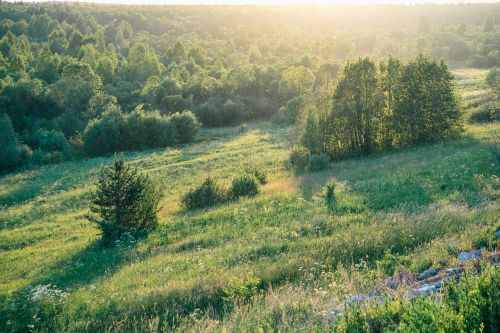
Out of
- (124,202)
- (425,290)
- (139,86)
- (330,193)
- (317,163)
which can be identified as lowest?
(317,163)

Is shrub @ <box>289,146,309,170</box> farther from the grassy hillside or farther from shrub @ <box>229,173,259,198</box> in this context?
shrub @ <box>229,173,259,198</box>

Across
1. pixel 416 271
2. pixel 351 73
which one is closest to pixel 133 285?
pixel 416 271

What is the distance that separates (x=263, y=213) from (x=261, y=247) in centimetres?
605

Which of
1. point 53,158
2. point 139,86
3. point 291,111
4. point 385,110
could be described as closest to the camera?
point 385,110

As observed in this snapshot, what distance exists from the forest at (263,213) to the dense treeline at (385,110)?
0.13 metres

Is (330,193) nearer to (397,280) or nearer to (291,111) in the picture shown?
(397,280)

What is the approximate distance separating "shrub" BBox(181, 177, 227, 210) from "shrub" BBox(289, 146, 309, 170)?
32.1 ft

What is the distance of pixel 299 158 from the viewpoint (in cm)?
3612

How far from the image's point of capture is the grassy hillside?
11086 millimetres

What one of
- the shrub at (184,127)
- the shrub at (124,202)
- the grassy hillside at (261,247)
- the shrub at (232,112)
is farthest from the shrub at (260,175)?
the shrub at (232,112)

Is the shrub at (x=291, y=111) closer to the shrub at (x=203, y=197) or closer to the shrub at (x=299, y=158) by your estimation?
the shrub at (x=299, y=158)

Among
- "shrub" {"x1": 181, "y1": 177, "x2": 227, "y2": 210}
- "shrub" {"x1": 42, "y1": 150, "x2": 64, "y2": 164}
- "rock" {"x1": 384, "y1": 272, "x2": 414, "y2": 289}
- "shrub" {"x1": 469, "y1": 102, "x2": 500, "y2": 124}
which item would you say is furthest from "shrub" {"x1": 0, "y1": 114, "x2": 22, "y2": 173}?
"rock" {"x1": 384, "y1": 272, "x2": 414, "y2": 289}

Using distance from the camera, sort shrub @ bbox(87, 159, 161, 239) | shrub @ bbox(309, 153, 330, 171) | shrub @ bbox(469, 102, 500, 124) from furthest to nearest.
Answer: shrub @ bbox(469, 102, 500, 124), shrub @ bbox(309, 153, 330, 171), shrub @ bbox(87, 159, 161, 239)

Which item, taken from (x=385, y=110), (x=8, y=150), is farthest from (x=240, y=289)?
(x=8, y=150)
